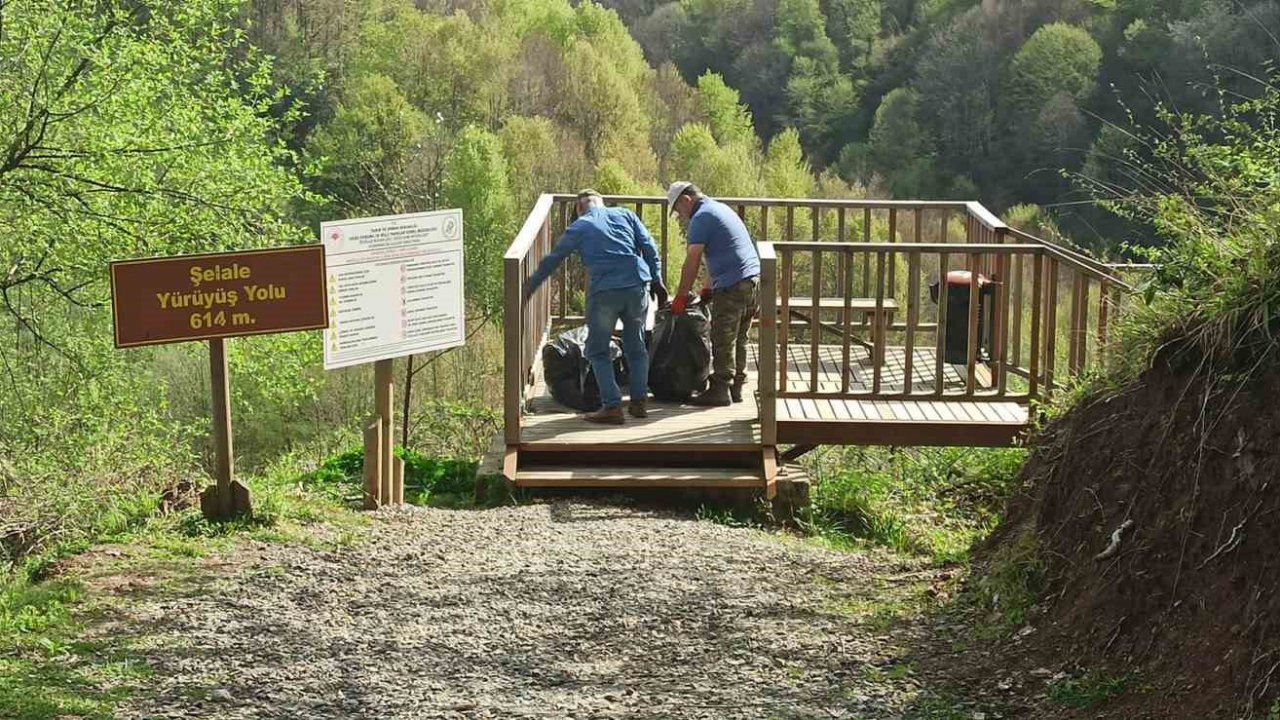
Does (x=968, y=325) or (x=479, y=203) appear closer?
(x=968, y=325)

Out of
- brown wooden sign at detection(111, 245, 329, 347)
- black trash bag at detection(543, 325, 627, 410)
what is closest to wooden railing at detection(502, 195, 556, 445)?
black trash bag at detection(543, 325, 627, 410)

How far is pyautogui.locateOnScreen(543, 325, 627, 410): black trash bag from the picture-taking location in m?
11.0

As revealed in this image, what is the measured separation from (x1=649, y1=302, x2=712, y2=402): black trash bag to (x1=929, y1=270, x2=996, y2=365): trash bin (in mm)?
1942

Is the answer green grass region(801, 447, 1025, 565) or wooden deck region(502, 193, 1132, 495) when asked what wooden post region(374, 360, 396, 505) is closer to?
wooden deck region(502, 193, 1132, 495)

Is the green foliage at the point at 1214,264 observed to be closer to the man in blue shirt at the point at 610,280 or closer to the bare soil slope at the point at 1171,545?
the bare soil slope at the point at 1171,545

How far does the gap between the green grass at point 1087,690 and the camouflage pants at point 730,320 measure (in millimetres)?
5079

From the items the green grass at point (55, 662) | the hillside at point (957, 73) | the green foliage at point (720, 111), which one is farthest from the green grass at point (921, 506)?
the green foliage at point (720, 111)

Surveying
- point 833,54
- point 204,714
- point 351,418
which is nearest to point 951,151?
point 833,54

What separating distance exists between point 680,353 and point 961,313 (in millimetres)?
2402

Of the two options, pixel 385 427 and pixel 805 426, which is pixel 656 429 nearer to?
pixel 805 426

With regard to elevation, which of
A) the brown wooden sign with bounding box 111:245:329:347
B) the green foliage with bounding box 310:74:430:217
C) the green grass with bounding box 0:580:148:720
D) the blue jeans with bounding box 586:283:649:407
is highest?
the green foliage with bounding box 310:74:430:217

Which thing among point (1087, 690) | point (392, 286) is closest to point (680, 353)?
point (392, 286)

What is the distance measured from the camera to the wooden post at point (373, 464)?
9234mm

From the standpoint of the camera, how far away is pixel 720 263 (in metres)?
10.2
